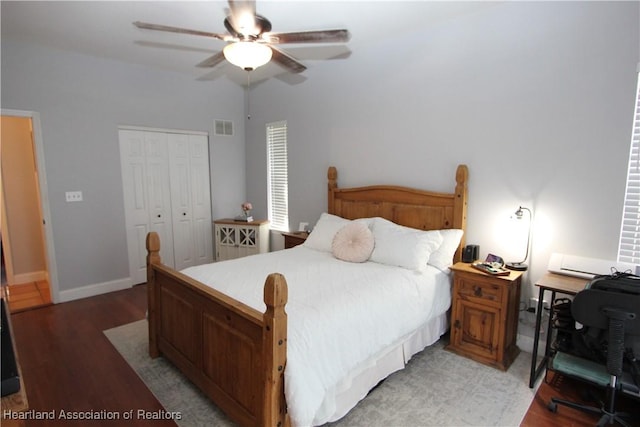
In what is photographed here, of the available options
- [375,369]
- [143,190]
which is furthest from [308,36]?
[143,190]

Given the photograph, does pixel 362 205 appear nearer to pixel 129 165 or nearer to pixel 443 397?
pixel 443 397

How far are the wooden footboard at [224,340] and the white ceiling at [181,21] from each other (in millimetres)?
1901

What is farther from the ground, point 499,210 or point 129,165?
point 129,165

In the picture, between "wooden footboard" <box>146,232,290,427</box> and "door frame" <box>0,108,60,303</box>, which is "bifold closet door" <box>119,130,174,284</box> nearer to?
"door frame" <box>0,108,60,303</box>

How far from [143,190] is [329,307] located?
3498mm

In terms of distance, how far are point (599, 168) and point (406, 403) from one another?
83.9 inches

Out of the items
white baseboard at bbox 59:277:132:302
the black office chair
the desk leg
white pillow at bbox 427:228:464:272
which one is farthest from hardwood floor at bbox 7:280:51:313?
the black office chair

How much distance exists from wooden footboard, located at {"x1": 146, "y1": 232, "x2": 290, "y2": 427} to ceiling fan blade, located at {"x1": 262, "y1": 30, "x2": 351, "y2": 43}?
1.52 metres

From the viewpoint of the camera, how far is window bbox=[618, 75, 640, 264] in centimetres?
223

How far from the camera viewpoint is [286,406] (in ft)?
5.47

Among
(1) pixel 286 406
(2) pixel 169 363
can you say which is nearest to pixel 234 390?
(1) pixel 286 406

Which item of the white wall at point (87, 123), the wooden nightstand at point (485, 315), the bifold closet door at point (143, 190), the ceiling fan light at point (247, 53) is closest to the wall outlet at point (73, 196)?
the white wall at point (87, 123)

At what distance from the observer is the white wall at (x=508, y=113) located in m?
2.33

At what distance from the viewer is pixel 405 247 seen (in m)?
2.81
